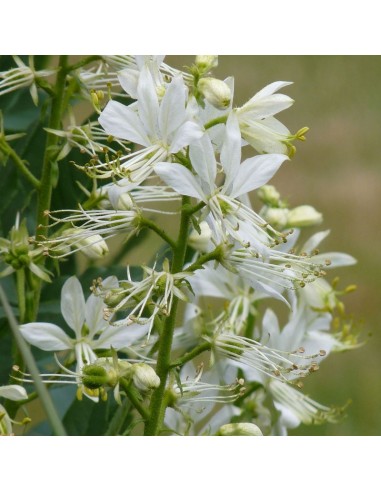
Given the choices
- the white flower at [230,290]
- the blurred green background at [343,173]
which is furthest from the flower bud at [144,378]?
the blurred green background at [343,173]

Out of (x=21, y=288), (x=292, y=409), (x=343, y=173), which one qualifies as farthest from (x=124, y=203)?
(x=343, y=173)

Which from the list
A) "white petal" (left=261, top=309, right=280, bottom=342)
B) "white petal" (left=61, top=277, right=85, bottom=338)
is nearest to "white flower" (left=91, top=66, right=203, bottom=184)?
"white petal" (left=61, top=277, right=85, bottom=338)

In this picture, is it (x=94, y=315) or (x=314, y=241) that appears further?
(x=314, y=241)

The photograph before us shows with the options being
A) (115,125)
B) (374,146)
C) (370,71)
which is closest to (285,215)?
(115,125)

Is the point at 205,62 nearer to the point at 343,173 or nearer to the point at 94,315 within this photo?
the point at 94,315

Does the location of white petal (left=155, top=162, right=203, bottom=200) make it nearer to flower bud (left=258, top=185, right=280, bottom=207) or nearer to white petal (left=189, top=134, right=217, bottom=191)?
white petal (left=189, top=134, right=217, bottom=191)

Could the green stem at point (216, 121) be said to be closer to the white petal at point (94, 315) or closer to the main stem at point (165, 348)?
the main stem at point (165, 348)
